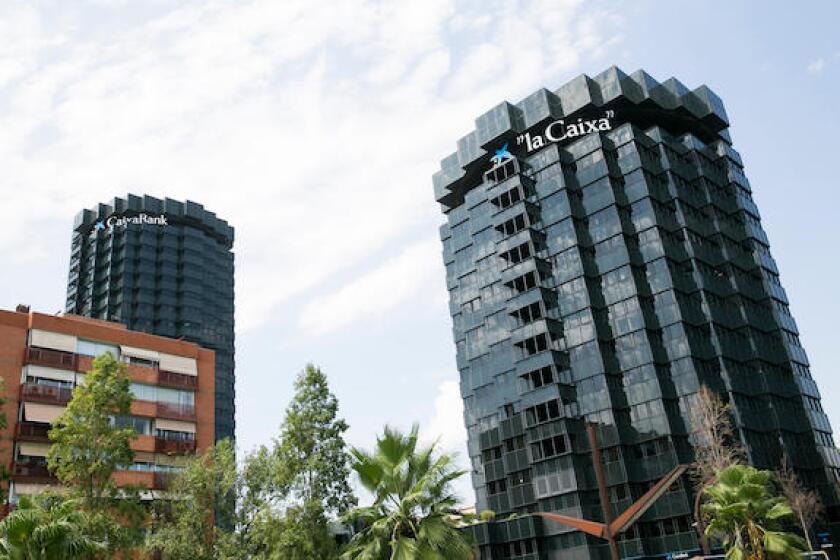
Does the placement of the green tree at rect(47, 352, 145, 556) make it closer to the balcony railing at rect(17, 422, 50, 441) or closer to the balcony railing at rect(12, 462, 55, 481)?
the balcony railing at rect(12, 462, 55, 481)

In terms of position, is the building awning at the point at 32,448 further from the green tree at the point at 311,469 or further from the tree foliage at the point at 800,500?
the tree foliage at the point at 800,500

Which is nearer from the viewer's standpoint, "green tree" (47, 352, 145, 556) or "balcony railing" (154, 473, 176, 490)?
"green tree" (47, 352, 145, 556)

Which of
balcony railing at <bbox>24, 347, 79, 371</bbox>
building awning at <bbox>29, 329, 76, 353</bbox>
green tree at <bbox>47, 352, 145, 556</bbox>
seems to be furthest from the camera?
building awning at <bbox>29, 329, 76, 353</bbox>

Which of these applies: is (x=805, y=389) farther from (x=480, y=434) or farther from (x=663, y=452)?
(x=480, y=434)

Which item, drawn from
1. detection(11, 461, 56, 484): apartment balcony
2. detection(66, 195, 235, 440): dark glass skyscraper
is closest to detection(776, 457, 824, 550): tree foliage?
detection(11, 461, 56, 484): apartment balcony

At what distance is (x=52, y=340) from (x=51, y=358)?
137cm

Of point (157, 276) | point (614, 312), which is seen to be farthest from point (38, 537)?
point (157, 276)

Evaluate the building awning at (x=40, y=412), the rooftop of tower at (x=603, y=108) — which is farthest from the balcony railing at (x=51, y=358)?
the rooftop of tower at (x=603, y=108)

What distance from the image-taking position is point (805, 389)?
258 feet

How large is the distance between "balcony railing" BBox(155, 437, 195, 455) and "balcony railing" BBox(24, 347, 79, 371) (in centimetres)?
784

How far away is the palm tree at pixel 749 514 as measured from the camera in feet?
91.9

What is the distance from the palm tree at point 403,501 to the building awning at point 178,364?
38.3m

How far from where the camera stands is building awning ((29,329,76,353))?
175ft

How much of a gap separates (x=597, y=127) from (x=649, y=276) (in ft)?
59.6
